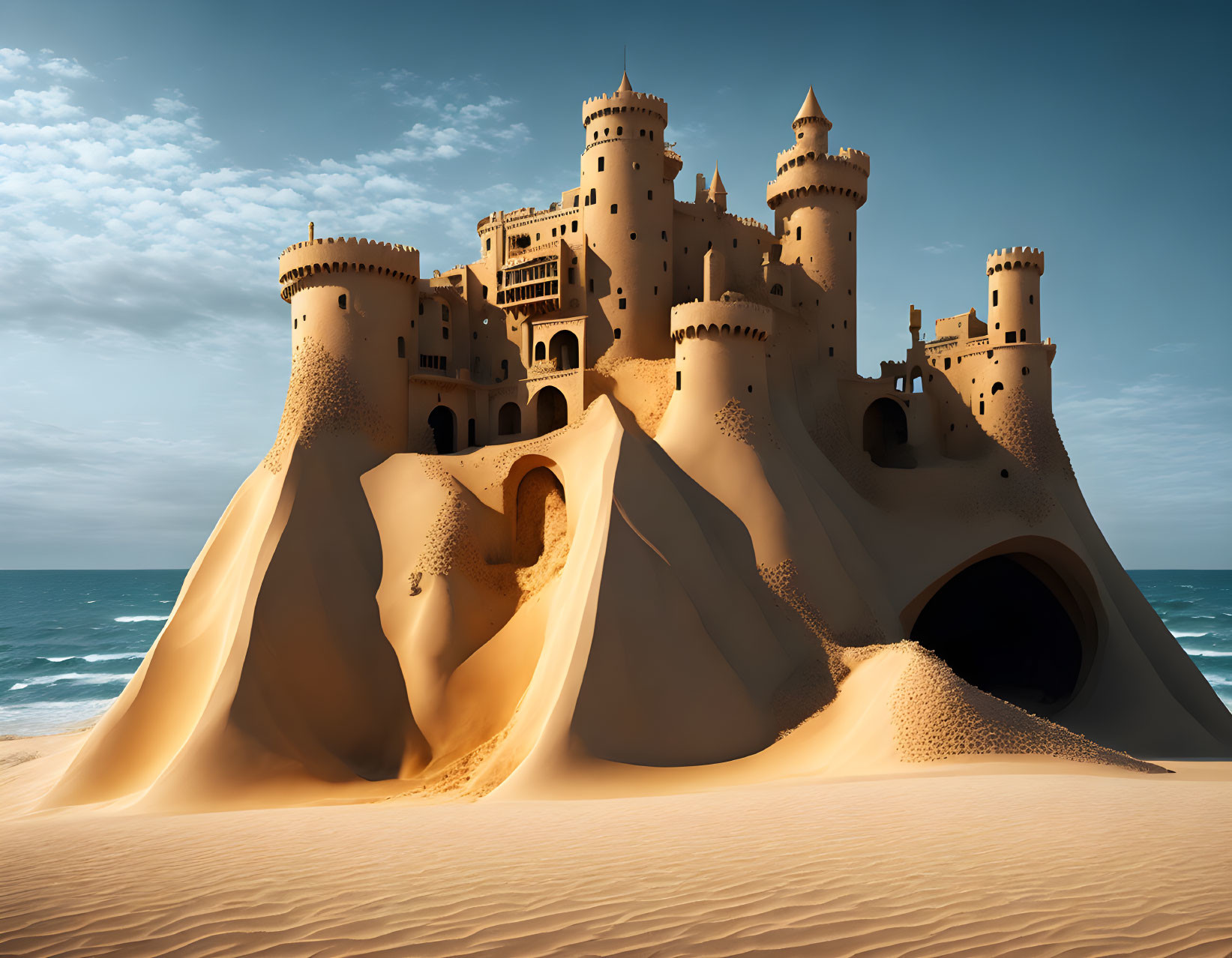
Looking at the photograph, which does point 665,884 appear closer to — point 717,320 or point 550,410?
point 717,320

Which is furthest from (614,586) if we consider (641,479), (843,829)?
(843,829)

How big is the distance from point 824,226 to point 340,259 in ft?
82.7

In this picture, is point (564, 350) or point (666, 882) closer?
point (666, 882)

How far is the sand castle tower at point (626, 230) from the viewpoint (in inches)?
1671

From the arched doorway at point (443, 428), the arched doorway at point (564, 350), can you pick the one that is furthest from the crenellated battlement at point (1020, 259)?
the arched doorway at point (443, 428)

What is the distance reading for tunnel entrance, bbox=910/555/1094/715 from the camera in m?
42.9

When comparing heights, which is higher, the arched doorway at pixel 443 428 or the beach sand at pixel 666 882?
the arched doorway at pixel 443 428

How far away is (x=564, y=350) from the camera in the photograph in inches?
1714

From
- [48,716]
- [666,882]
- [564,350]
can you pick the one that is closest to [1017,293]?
[564,350]

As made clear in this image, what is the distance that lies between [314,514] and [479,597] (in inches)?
308

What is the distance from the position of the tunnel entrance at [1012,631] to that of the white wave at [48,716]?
49.6 m

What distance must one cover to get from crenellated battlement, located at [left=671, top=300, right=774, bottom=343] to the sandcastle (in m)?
0.14

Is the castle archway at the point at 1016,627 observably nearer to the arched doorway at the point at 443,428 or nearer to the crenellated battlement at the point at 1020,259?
the crenellated battlement at the point at 1020,259

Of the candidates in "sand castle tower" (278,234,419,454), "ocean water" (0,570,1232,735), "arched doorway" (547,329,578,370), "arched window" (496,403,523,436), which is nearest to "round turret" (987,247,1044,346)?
"arched doorway" (547,329,578,370)
